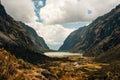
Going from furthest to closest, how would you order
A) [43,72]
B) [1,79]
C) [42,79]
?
1. [43,72]
2. [42,79]
3. [1,79]

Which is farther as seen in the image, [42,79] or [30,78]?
[42,79]

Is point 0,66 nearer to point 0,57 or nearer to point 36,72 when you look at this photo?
point 0,57

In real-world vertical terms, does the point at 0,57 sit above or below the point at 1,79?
above

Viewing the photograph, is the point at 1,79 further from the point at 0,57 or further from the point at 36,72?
the point at 36,72

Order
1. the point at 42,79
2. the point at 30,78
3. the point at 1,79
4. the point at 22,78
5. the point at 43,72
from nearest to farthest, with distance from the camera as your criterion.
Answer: the point at 1,79, the point at 22,78, the point at 30,78, the point at 42,79, the point at 43,72

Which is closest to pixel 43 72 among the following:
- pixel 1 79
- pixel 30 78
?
pixel 30 78

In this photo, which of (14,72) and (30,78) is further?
(30,78)

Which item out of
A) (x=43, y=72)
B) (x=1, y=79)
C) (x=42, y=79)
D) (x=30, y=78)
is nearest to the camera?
(x=1, y=79)

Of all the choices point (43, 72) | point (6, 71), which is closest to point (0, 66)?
point (6, 71)

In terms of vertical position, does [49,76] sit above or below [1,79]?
above
